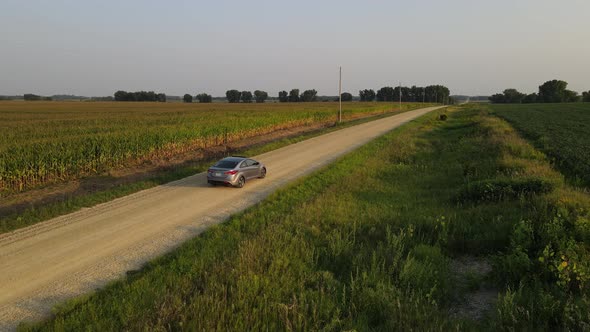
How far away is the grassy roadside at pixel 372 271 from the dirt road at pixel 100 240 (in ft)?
2.16

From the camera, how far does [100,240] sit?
353 inches

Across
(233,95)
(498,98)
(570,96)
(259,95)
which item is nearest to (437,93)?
(498,98)

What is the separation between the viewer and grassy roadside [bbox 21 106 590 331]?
17.1 feet

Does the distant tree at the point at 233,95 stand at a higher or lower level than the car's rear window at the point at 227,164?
higher

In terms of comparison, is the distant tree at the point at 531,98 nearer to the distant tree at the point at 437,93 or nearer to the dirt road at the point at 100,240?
the distant tree at the point at 437,93

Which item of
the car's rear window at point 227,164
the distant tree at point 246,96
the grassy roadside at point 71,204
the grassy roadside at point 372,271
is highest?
the distant tree at point 246,96

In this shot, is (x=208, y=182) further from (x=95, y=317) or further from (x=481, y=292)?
(x=481, y=292)

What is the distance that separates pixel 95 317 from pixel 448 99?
199857 millimetres

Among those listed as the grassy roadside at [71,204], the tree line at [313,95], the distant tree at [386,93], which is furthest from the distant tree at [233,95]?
the grassy roadside at [71,204]

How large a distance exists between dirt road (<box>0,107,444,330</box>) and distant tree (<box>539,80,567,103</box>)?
170 metres

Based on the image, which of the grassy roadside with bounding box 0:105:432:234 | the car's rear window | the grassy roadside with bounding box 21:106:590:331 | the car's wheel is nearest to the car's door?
the car's wheel

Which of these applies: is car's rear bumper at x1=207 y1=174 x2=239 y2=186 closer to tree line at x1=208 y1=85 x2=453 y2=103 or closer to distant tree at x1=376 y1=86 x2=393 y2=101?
tree line at x1=208 y1=85 x2=453 y2=103

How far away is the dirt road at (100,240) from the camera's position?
6.58 metres

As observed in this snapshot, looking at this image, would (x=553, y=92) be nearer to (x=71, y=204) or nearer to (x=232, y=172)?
(x=232, y=172)
